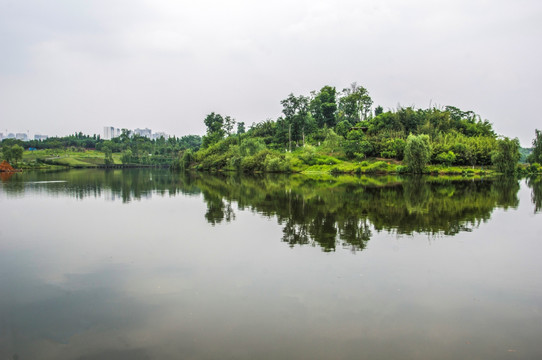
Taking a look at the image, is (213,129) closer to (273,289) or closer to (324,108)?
(324,108)

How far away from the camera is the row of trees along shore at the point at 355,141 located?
60.2 meters

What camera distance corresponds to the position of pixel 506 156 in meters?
56.3

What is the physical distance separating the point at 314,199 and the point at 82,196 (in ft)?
65.0

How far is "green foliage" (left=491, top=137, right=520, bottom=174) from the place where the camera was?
5547 centimetres

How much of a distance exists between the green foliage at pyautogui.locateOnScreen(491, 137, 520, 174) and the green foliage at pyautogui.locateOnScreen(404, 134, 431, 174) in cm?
1100

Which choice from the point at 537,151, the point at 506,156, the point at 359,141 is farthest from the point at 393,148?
the point at 537,151

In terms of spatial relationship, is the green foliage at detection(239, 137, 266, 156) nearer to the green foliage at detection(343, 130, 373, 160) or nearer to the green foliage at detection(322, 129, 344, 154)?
the green foliage at detection(322, 129, 344, 154)

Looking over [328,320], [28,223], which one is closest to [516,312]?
[328,320]

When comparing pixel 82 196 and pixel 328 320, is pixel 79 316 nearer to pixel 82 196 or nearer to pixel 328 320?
pixel 328 320

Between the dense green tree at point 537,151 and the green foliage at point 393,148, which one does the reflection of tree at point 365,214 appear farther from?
the dense green tree at point 537,151

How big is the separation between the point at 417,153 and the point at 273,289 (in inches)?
2105

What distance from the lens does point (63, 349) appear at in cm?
625

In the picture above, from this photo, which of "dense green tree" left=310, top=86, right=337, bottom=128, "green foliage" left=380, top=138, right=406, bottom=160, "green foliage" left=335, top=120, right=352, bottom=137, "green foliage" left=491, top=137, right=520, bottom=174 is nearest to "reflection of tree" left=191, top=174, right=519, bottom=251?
"green foliage" left=491, top=137, right=520, bottom=174

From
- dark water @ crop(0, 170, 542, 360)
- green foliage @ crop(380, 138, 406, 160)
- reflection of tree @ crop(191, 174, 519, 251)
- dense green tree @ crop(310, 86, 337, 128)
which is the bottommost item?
dark water @ crop(0, 170, 542, 360)
